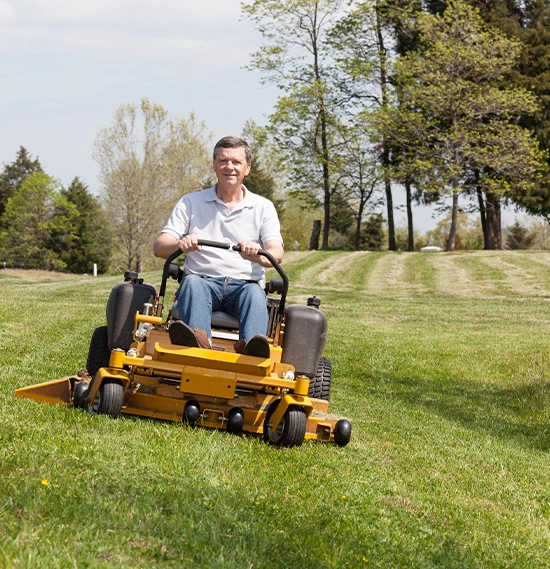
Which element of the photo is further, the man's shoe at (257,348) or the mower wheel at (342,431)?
the mower wheel at (342,431)

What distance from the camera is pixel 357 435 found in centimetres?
685

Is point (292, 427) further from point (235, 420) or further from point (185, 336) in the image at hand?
point (185, 336)

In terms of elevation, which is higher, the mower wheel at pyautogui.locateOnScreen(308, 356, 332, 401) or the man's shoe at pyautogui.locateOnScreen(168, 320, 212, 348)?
the man's shoe at pyautogui.locateOnScreen(168, 320, 212, 348)

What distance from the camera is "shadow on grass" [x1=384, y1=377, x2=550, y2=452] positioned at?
8.55 metres

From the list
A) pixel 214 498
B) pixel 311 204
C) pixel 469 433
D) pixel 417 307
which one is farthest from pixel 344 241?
pixel 214 498

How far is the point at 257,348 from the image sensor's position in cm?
546

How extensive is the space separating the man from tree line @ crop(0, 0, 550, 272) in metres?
31.7

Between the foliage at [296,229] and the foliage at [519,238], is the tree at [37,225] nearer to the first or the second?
the foliage at [296,229]

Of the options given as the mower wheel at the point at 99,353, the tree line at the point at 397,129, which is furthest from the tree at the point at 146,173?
the mower wheel at the point at 99,353

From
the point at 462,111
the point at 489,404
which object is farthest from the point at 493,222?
the point at 489,404

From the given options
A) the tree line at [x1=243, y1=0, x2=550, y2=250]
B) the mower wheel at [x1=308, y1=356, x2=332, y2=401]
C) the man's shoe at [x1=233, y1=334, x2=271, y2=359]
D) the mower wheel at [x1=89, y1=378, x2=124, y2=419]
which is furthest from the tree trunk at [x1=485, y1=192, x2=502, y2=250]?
the mower wheel at [x1=89, y1=378, x2=124, y2=419]

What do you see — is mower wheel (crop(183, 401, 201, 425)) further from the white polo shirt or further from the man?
the white polo shirt

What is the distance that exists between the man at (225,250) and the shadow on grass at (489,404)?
3.34 meters

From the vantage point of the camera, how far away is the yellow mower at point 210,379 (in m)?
5.39
